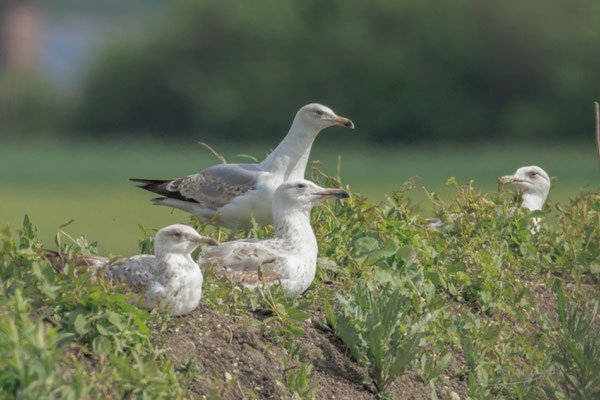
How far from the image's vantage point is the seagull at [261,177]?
19.8 ft

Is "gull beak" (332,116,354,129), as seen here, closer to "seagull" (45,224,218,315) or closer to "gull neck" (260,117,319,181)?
"gull neck" (260,117,319,181)

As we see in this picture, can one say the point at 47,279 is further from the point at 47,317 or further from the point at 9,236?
the point at 9,236

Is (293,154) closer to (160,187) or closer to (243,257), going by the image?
(160,187)

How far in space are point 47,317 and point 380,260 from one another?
2.19 m

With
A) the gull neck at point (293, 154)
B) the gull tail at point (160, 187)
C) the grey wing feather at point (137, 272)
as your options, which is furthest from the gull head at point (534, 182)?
the grey wing feather at point (137, 272)

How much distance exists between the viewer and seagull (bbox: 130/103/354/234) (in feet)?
19.8

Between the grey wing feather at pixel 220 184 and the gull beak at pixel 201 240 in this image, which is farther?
the grey wing feather at pixel 220 184

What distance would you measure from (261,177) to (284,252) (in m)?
1.50

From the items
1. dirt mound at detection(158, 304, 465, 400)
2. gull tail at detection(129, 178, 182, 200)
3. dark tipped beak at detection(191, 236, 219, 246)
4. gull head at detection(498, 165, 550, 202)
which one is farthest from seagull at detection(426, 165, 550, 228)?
dark tipped beak at detection(191, 236, 219, 246)

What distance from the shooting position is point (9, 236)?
374cm

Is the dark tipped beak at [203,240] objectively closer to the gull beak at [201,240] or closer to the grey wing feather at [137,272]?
the gull beak at [201,240]

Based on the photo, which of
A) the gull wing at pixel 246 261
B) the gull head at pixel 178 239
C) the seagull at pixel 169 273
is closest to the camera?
the seagull at pixel 169 273

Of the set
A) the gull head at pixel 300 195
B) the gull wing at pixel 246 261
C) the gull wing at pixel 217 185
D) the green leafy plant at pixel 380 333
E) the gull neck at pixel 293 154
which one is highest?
the gull neck at pixel 293 154

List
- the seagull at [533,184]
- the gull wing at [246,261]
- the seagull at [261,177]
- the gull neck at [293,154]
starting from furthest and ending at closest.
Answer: the seagull at [533,184], the gull neck at [293,154], the seagull at [261,177], the gull wing at [246,261]
